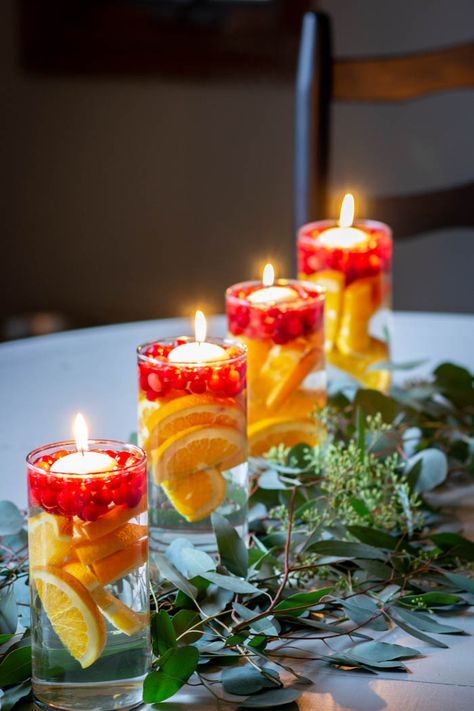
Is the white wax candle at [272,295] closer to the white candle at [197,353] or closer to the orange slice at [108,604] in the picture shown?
the white candle at [197,353]

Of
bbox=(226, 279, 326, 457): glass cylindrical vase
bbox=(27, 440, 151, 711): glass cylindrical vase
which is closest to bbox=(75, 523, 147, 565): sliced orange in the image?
bbox=(27, 440, 151, 711): glass cylindrical vase

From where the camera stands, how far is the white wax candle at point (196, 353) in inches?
33.6

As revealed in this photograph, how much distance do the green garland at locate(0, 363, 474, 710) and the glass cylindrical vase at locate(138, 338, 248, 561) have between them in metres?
0.03

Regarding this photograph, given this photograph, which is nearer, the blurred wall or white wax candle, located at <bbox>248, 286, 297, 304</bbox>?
white wax candle, located at <bbox>248, 286, 297, 304</bbox>

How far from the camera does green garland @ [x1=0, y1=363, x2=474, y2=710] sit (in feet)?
2.27

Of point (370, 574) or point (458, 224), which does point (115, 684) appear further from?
point (458, 224)

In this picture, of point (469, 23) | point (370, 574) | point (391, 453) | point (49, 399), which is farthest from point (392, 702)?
point (469, 23)

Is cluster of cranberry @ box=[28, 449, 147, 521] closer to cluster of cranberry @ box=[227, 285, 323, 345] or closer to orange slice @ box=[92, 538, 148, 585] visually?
orange slice @ box=[92, 538, 148, 585]

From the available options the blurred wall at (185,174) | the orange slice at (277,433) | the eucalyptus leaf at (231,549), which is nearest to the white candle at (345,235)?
the orange slice at (277,433)

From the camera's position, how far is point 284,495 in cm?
96

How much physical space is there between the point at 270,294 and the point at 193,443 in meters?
0.24

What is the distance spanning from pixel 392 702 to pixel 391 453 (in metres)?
0.38

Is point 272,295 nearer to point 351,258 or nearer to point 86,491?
point 351,258

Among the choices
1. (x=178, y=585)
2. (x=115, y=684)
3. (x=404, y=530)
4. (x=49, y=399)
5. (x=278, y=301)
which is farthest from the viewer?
(x=49, y=399)
